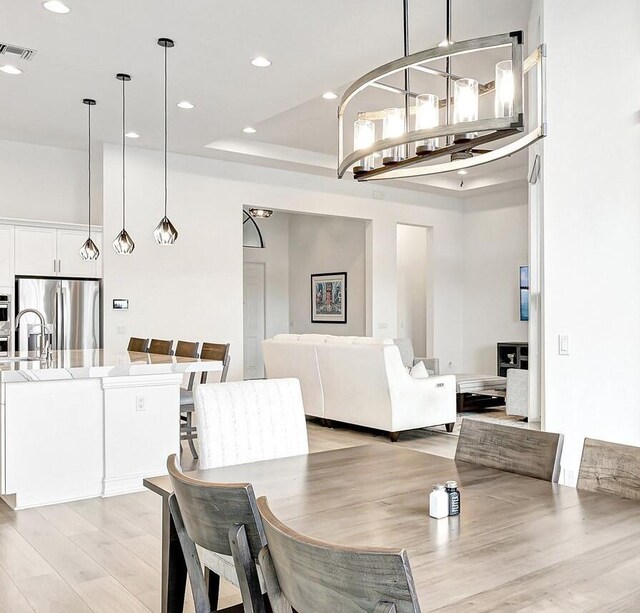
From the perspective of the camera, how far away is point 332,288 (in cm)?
1070

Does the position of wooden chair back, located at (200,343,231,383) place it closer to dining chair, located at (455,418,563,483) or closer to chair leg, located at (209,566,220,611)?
chair leg, located at (209,566,220,611)

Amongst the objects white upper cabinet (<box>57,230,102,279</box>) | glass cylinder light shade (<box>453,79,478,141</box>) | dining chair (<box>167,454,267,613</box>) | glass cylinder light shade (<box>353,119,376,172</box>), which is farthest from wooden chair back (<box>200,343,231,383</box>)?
dining chair (<box>167,454,267,613</box>)

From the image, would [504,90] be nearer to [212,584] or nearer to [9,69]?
[212,584]

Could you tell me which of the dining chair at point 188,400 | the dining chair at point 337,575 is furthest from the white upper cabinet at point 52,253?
the dining chair at point 337,575

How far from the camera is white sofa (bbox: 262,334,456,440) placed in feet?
18.9

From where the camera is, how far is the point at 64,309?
6.89m

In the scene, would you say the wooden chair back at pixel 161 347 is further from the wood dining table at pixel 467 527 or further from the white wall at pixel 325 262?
the white wall at pixel 325 262

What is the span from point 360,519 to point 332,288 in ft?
29.9

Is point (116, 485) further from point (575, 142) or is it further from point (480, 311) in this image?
point (480, 311)

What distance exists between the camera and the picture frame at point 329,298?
10461mm

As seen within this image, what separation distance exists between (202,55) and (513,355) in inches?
257

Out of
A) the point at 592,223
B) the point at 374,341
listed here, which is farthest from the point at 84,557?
the point at 374,341

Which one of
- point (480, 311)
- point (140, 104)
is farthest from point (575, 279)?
point (480, 311)

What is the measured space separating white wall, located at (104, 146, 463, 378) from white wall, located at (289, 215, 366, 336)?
0.66 meters
